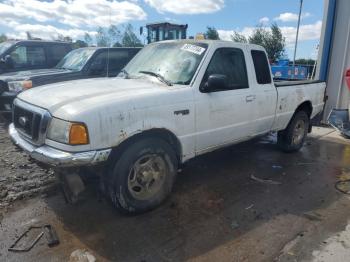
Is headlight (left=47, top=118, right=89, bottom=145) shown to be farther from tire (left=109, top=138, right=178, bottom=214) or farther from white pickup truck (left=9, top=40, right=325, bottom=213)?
tire (left=109, top=138, right=178, bottom=214)

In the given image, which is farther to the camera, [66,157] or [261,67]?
[261,67]

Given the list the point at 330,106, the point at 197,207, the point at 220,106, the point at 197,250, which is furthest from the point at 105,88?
the point at 330,106

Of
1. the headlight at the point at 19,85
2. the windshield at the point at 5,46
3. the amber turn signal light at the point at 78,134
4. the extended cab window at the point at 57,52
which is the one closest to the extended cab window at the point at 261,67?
the amber turn signal light at the point at 78,134

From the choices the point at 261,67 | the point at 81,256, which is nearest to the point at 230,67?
the point at 261,67

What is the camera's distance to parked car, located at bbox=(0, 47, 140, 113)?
7.07 meters

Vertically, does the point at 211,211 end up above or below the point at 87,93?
below

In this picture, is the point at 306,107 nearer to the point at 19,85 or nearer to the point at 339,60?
the point at 339,60

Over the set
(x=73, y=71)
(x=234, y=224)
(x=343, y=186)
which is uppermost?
(x=73, y=71)

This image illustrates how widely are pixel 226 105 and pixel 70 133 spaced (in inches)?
82.4

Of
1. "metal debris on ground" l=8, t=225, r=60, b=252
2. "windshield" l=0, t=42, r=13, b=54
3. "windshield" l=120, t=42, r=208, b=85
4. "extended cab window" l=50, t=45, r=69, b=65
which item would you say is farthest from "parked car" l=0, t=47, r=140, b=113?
"metal debris on ground" l=8, t=225, r=60, b=252

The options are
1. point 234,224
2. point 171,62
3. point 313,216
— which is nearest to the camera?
point 234,224

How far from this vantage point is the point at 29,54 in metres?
8.75

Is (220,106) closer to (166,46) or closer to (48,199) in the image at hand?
(166,46)

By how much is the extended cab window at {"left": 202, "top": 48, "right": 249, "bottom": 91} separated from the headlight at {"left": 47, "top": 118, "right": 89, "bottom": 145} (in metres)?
1.68
